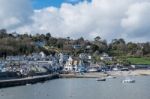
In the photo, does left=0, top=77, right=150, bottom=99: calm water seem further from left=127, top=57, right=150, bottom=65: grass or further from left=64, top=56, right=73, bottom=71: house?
left=127, top=57, right=150, bottom=65: grass

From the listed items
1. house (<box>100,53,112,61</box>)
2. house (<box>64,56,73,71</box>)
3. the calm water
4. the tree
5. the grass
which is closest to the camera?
the calm water

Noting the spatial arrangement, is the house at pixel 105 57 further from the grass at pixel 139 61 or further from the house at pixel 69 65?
the house at pixel 69 65

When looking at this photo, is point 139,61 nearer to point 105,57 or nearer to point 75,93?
point 105,57

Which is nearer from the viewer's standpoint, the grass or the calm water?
the calm water

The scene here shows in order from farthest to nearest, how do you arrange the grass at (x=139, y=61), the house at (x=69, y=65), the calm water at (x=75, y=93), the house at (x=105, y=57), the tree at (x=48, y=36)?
the tree at (x=48, y=36)
the grass at (x=139, y=61)
the house at (x=105, y=57)
the house at (x=69, y=65)
the calm water at (x=75, y=93)

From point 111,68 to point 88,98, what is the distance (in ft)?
331

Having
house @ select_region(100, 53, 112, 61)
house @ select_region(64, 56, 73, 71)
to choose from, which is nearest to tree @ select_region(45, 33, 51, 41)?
house @ select_region(100, 53, 112, 61)

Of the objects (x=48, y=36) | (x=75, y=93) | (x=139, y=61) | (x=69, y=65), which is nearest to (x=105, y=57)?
(x=139, y=61)

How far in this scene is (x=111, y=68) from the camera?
152 metres

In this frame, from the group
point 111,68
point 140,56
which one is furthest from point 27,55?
point 140,56

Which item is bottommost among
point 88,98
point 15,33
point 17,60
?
point 88,98

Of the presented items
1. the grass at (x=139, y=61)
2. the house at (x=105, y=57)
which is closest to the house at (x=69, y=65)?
the house at (x=105, y=57)

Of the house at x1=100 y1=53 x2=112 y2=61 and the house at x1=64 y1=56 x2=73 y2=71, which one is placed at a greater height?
the house at x1=100 y1=53 x2=112 y2=61

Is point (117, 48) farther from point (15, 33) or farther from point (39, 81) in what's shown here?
point (39, 81)
